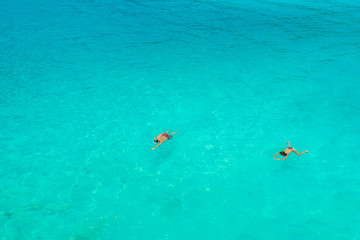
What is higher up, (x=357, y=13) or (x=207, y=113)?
(x=357, y=13)

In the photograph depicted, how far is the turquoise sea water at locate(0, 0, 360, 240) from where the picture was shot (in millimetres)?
20094

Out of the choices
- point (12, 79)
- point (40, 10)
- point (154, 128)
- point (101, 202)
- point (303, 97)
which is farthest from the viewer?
point (40, 10)

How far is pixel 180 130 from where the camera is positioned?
89.2ft

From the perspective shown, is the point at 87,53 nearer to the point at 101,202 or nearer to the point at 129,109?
the point at 129,109

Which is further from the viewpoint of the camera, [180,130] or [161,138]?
[180,130]

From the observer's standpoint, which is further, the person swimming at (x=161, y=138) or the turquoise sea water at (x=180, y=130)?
the person swimming at (x=161, y=138)

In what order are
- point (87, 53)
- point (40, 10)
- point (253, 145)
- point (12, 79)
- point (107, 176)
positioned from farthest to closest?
point (40, 10), point (87, 53), point (12, 79), point (253, 145), point (107, 176)

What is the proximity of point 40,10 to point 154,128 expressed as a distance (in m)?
42.9

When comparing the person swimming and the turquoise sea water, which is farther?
the person swimming

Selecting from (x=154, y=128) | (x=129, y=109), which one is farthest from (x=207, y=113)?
(x=129, y=109)

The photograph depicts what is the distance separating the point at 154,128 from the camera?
2747 cm

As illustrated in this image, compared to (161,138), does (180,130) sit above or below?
below

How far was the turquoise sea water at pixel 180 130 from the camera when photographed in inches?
791

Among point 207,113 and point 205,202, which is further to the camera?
point 207,113
